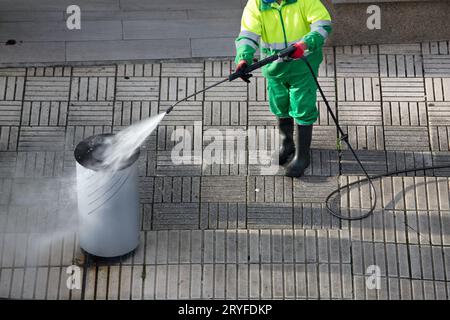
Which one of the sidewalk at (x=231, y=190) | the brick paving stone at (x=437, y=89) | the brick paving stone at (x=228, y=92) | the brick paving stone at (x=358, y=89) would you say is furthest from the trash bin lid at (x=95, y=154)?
the brick paving stone at (x=437, y=89)

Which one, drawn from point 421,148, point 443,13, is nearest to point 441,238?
point 421,148

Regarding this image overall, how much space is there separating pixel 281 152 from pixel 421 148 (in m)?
1.28

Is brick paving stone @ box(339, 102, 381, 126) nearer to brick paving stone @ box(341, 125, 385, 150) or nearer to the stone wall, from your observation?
brick paving stone @ box(341, 125, 385, 150)

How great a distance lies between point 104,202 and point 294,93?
181 centimetres

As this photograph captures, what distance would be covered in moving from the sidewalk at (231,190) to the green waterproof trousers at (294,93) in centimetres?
58

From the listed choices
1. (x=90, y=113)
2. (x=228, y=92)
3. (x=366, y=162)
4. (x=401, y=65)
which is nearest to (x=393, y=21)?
(x=401, y=65)

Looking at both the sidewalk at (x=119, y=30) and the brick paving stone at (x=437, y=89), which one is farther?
the sidewalk at (x=119, y=30)

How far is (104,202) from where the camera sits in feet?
16.1

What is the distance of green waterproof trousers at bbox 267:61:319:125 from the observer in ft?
18.0

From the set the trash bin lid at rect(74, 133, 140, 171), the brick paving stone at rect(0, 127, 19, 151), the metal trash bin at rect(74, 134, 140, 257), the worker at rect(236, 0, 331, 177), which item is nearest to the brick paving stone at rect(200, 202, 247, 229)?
the metal trash bin at rect(74, 134, 140, 257)

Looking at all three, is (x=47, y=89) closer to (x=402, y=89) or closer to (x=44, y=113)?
(x=44, y=113)

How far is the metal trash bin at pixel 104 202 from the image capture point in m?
4.78

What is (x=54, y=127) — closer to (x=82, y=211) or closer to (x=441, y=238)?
(x=82, y=211)

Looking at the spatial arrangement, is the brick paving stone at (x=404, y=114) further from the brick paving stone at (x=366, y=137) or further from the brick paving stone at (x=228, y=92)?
the brick paving stone at (x=228, y=92)
